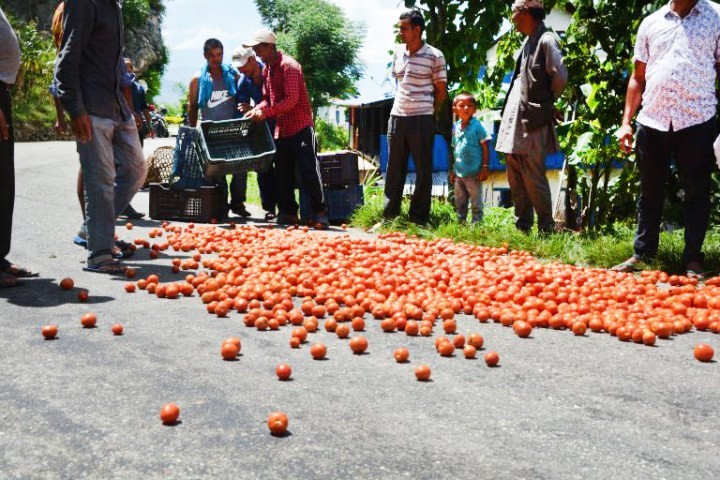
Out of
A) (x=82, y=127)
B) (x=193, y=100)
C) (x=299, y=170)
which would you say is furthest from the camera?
(x=193, y=100)

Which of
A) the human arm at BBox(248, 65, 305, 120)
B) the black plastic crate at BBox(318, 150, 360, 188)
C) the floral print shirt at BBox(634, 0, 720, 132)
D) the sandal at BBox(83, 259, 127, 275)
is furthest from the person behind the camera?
the black plastic crate at BBox(318, 150, 360, 188)

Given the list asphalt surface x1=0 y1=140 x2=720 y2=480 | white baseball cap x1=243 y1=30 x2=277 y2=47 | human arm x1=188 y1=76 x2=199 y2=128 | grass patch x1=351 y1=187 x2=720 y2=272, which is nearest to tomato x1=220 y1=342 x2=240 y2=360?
asphalt surface x1=0 y1=140 x2=720 y2=480

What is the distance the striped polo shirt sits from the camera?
9000 mm

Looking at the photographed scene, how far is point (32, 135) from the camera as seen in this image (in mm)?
28875

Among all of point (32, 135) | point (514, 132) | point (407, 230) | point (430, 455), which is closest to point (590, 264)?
point (514, 132)

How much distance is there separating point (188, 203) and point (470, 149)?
3717mm

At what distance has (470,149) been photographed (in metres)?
9.29

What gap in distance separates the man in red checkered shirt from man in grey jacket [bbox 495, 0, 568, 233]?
2656 millimetres

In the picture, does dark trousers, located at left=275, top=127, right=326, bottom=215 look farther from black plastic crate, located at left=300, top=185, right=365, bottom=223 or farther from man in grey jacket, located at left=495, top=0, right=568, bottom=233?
man in grey jacket, located at left=495, top=0, right=568, bottom=233

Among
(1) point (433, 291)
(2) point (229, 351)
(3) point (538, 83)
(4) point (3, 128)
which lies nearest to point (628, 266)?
(1) point (433, 291)

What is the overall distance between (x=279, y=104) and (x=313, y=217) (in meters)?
1.52

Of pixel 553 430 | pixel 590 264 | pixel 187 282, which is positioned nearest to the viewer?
pixel 553 430

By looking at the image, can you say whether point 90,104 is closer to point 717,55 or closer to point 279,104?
point 279,104

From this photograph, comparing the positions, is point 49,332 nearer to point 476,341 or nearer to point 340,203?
point 476,341
